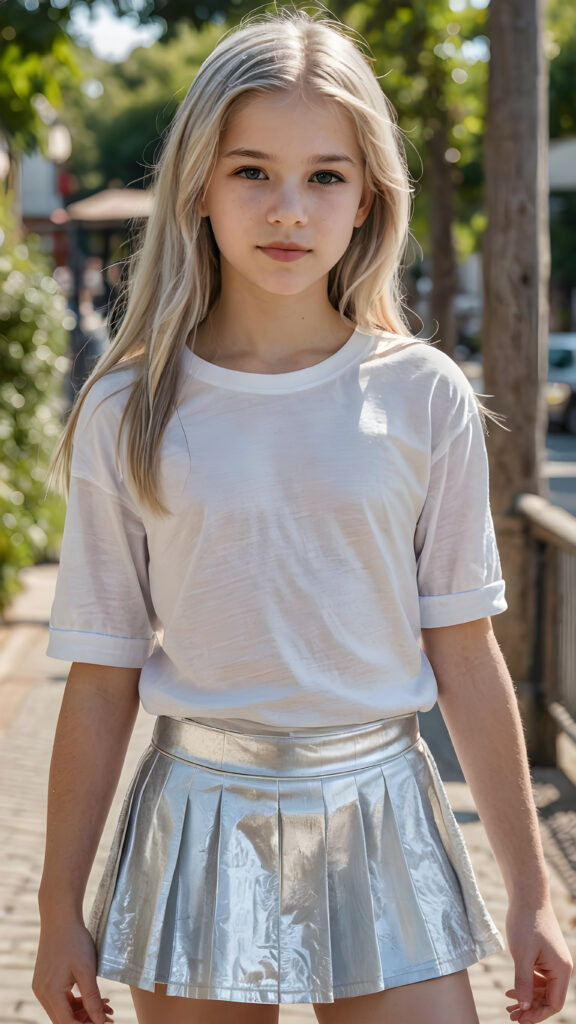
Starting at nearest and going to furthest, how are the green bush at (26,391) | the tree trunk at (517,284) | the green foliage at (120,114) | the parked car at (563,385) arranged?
the tree trunk at (517,284) → the green bush at (26,391) → the parked car at (563,385) → the green foliage at (120,114)

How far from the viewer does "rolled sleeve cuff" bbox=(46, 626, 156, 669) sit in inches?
73.6

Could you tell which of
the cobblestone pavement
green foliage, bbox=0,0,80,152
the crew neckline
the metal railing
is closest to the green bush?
green foliage, bbox=0,0,80,152

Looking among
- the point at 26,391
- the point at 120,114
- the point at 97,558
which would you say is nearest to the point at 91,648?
the point at 97,558

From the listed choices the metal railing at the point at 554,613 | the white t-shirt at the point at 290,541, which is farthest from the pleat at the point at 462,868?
the metal railing at the point at 554,613

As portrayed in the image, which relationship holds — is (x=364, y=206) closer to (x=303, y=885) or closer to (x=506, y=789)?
(x=506, y=789)

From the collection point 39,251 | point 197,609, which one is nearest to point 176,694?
point 197,609

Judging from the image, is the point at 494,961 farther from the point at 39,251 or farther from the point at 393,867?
the point at 39,251

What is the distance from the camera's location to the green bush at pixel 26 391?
29.6 ft

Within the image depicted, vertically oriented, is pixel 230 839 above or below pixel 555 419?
above

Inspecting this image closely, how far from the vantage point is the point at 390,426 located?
1.84 m

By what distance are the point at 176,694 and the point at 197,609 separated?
0.39 feet

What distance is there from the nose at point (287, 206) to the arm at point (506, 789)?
2.05 feet

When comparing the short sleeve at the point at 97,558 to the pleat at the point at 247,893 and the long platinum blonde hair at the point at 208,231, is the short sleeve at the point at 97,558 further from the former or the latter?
the pleat at the point at 247,893

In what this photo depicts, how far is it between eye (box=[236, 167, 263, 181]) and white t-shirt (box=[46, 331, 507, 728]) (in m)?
0.26
